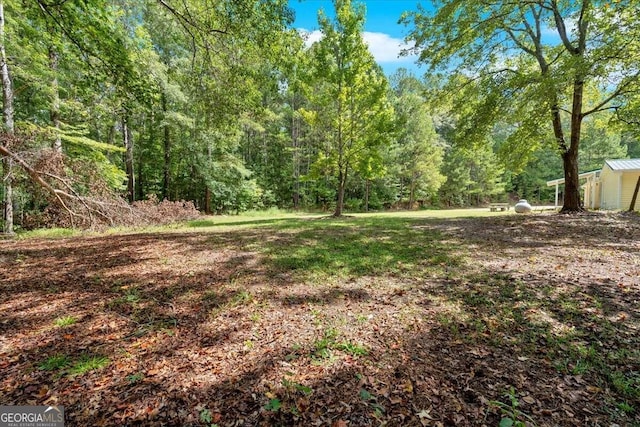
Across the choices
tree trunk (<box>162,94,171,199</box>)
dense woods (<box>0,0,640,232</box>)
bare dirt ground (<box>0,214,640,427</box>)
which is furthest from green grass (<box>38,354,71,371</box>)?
tree trunk (<box>162,94,171,199</box>)

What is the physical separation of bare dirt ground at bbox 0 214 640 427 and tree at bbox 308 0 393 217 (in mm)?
10268

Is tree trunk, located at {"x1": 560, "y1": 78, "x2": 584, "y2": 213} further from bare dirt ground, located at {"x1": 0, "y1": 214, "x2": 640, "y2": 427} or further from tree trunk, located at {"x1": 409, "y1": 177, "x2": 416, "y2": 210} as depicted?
tree trunk, located at {"x1": 409, "y1": 177, "x2": 416, "y2": 210}

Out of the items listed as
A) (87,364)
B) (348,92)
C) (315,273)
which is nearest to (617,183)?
(348,92)

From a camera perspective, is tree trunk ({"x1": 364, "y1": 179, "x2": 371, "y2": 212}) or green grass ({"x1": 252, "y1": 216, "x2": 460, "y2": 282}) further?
tree trunk ({"x1": 364, "y1": 179, "x2": 371, "y2": 212})

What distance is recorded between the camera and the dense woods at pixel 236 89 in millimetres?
Result: 6031

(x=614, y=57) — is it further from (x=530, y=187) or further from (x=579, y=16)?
(x=530, y=187)

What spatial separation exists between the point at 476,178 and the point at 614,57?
3086 cm

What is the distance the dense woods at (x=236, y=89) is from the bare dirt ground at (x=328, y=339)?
3.74 metres

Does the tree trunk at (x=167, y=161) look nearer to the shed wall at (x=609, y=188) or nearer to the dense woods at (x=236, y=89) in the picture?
the dense woods at (x=236, y=89)

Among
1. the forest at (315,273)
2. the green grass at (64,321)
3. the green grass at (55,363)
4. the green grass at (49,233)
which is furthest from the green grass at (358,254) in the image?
the green grass at (49,233)

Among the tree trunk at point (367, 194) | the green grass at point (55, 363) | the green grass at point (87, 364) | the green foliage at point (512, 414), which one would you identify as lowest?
the green foliage at point (512, 414)

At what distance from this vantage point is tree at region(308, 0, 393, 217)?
1329cm

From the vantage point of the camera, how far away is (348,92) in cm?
1412

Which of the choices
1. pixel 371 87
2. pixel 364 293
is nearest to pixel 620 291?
pixel 364 293
